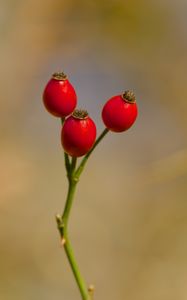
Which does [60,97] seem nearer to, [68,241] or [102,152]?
[68,241]

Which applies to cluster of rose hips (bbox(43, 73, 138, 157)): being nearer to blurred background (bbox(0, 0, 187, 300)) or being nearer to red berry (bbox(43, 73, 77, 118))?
red berry (bbox(43, 73, 77, 118))

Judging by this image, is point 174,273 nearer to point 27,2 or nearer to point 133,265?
point 133,265

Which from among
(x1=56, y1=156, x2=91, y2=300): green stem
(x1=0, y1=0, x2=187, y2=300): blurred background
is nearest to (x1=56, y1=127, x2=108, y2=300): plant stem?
(x1=56, y1=156, x2=91, y2=300): green stem

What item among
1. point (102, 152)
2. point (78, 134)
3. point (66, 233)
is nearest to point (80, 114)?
point (78, 134)

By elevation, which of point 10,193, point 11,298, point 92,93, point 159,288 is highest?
point 92,93

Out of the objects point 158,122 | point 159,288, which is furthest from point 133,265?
point 158,122
